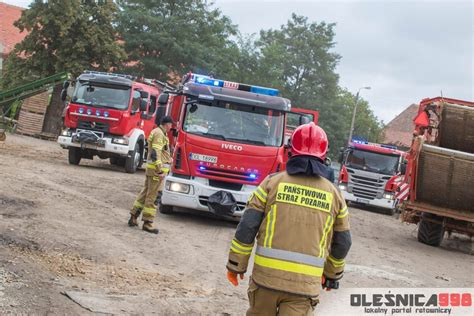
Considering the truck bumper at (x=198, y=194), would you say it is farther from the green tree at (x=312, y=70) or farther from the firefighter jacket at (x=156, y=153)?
the green tree at (x=312, y=70)

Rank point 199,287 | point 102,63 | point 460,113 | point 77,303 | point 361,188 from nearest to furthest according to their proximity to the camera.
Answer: point 77,303 → point 199,287 → point 460,113 → point 361,188 → point 102,63

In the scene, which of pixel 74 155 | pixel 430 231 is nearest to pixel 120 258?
pixel 430 231

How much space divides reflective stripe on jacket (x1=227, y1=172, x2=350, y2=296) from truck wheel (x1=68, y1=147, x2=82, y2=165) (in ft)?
50.1

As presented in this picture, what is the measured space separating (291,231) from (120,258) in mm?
4322

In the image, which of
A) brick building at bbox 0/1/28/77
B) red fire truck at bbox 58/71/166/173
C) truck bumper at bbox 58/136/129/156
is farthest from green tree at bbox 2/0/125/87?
truck bumper at bbox 58/136/129/156

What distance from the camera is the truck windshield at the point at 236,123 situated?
10.8 meters

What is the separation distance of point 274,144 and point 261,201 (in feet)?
23.8

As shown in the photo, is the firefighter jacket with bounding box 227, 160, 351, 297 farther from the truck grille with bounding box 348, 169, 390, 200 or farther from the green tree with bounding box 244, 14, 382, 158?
the green tree with bounding box 244, 14, 382, 158

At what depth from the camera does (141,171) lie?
20.4 metres

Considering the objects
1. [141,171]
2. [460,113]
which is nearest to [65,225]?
[460,113]

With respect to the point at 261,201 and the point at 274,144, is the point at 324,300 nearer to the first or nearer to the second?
the point at 261,201

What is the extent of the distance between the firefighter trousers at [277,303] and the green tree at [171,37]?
30.8 m

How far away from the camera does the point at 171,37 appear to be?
111ft

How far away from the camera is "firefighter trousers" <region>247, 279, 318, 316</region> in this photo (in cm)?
342
